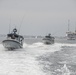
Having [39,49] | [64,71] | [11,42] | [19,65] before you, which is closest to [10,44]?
[11,42]

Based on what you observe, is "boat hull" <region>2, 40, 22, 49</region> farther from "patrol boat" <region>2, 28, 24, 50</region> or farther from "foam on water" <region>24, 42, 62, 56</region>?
"foam on water" <region>24, 42, 62, 56</region>

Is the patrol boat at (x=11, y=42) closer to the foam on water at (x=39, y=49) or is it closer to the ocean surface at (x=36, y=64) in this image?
the foam on water at (x=39, y=49)

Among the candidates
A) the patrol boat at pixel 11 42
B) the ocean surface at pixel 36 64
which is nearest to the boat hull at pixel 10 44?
the patrol boat at pixel 11 42

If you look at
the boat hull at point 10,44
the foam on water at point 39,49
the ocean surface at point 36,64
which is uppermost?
the boat hull at point 10,44

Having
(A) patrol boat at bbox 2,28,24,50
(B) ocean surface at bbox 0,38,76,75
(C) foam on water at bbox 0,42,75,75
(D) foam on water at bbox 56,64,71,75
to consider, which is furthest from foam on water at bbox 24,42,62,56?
(D) foam on water at bbox 56,64,71,75

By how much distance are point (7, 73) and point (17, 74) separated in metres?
0.66

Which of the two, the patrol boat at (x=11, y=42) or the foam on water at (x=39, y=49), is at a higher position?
the patrol boat at (x=11, y=42)

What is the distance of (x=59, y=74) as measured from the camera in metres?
13.7

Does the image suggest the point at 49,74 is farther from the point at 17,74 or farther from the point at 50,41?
the point at 50,41

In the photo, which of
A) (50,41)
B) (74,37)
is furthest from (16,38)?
(74,37)

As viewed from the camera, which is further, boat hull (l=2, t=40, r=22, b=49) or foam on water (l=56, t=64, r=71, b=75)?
boat hull (l=2, t=40, r=22, b=49)

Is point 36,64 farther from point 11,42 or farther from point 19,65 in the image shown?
point 11,42

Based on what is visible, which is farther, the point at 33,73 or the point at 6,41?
the point at 6,41

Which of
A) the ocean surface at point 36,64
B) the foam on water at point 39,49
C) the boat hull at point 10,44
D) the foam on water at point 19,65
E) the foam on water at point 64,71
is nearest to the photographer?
the foam on water at point 19,65
